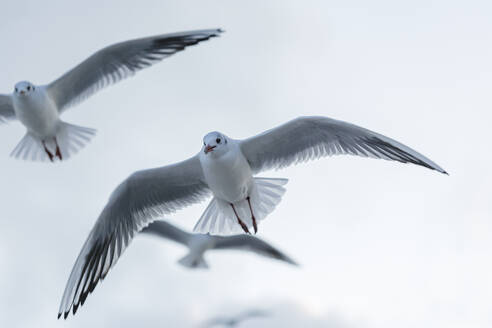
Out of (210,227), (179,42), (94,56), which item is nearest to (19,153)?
(94,56)

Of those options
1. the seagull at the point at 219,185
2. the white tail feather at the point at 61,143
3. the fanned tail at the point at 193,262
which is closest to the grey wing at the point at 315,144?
the seagull at the point at 219,185

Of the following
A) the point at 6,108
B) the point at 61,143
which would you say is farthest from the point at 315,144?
the point at 6,108

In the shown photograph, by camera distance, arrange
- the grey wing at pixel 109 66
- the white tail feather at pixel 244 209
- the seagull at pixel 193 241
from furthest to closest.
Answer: the seagull at pixel 193 241
the grey wing at pixel 109 66
the white tail feather at pixel 244 209

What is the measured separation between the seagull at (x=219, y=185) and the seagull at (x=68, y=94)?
170cm

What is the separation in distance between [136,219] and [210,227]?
2.23ft

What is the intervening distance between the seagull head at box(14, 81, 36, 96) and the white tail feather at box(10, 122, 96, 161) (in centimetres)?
61

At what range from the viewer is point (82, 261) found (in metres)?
6.95

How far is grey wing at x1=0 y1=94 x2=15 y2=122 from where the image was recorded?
30.3ft

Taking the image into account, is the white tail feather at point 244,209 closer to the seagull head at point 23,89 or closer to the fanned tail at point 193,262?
the seagull head at point 23,89

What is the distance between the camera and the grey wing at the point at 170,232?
1169cm

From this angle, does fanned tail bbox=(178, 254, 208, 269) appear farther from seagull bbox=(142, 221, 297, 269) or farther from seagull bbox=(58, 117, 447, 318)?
seagull bbox=(58, 117, 447, 318)

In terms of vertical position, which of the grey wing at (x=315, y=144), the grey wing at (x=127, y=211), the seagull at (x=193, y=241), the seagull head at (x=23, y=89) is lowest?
the seagull at (x=193, y=241)

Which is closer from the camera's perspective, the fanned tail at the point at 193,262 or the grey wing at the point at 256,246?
the grey wing at the point at 256,246

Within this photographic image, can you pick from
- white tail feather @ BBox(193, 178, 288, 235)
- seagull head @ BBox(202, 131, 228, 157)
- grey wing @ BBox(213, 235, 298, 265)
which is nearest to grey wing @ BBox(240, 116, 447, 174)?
white tail feather @ BBox(193, 178, 288, 235)
